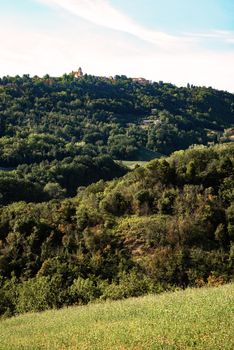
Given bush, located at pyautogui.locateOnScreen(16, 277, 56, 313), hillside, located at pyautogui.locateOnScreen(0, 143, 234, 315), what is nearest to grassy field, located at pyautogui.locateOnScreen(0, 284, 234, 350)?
bush, located at pyautogui.locateOnScreen(16, 277, 56, 313)

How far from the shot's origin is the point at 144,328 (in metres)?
16.6

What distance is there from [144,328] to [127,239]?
27758mm

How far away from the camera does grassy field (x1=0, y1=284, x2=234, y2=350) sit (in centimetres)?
1410

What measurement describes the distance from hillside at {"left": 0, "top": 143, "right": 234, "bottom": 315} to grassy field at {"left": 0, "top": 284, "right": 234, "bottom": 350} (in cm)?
1184

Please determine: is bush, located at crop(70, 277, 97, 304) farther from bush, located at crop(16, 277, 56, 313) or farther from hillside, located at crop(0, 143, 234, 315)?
bush, located at crop(16, 277, 56, 313)

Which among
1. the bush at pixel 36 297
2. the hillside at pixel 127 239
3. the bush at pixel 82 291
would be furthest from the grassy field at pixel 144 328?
the hillside at pixel 127 239

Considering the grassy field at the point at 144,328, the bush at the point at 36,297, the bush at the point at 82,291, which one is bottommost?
the bush at the point at 36,297

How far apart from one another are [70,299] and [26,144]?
112 metres

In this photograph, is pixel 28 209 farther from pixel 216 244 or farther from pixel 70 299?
pixel 216 244

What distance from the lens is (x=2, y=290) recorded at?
126ft

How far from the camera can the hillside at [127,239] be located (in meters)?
36.8

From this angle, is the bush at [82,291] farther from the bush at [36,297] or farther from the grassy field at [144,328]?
the grassy field at [144,328]

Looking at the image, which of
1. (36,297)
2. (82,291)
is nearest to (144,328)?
(82,291)

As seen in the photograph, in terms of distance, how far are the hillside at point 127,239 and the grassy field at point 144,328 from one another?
11839 mm
